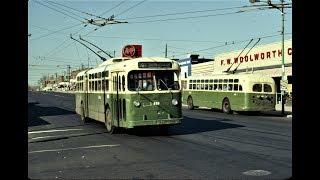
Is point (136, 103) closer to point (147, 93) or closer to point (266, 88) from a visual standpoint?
point (147, 93)

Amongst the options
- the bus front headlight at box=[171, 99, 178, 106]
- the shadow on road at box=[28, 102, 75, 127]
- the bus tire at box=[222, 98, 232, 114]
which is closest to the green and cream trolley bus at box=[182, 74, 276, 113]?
the bus tire at box=[222, 98, 232, 114]

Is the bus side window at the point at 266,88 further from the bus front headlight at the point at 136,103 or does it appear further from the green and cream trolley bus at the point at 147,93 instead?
the bus front headlight at the point at 136,103

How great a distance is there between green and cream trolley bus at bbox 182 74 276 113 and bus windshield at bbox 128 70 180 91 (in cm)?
Answer: 1396

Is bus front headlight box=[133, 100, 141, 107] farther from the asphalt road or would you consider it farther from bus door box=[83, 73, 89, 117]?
bus door box=[83, 73, 89, 117]

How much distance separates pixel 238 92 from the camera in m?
30.8

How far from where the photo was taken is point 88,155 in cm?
1267

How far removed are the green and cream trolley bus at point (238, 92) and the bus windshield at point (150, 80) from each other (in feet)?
45.8

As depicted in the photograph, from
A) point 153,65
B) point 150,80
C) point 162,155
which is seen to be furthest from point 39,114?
point 162,155

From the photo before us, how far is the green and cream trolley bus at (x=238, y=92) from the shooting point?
30250 mm

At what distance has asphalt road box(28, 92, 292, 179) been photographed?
31.5 feet
